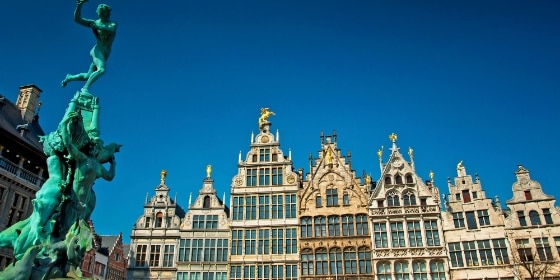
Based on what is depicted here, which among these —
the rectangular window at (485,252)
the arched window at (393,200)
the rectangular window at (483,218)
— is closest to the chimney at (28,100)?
the arched window at (393,200)

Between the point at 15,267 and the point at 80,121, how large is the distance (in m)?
5.57

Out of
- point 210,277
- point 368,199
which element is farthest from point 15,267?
point 368,199

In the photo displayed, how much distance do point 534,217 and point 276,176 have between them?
59.7 feet

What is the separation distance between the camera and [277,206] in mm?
34531

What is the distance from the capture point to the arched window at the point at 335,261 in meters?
31.5

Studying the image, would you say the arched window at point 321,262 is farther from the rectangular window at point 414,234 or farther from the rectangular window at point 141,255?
the rectangular window at point 141,255

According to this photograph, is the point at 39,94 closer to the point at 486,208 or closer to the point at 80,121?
Result: the point at 80,121

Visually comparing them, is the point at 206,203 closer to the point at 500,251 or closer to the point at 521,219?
the point at 500,251

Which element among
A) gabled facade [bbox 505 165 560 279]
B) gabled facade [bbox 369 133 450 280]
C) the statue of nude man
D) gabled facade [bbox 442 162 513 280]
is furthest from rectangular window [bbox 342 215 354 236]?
the statue of nude man

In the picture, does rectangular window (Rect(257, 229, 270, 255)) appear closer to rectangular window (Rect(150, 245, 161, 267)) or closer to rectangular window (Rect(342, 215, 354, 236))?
rectangular window (Rect(342, 215, 354, 236))

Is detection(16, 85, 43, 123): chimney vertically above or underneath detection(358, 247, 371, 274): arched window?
above

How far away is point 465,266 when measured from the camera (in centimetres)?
2962

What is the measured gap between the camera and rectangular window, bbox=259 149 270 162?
36.3 m

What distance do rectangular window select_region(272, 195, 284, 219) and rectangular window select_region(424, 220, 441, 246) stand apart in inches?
414
